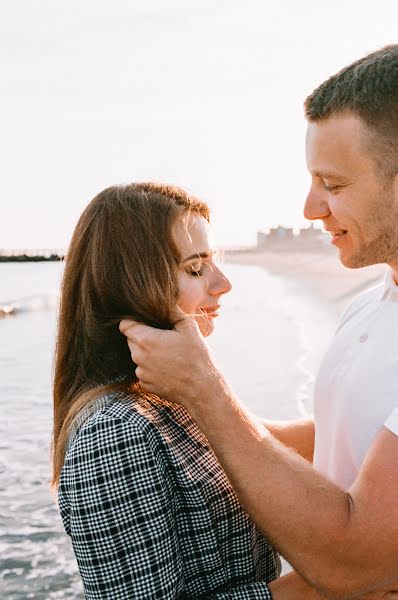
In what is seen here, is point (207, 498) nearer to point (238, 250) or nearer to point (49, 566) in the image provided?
point (49, 566)

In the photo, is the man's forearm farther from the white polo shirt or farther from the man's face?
the man's face

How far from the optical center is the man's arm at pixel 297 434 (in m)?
3.27

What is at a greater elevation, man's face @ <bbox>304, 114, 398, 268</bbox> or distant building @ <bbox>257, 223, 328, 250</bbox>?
man's face @ <bbox>304, 114, 398, 268</bbox>

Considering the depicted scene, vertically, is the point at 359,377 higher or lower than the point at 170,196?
lower

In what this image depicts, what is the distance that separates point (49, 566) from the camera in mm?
6094

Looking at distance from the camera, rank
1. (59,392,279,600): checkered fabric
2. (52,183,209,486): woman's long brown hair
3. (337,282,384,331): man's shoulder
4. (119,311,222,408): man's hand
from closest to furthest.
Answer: (59,392,279,600): checkered fabric < (119,311,222,408): man's hand < (52,183,209,486): woman's long brown hair < (337,282,384,331): man's shoulder

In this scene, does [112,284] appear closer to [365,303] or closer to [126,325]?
[126,325]

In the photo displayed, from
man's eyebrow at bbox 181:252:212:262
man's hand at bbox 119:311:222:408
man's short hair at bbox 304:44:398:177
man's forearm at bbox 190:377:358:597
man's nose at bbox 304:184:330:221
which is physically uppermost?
man's short hair at bbox 304:44:398:177

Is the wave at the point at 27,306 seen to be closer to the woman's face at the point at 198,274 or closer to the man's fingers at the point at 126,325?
the woman's face at the point at 198,274

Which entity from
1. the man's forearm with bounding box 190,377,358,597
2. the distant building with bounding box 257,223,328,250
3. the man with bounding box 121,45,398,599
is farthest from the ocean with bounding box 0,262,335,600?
the distant building with bounding box 257,223,328,250

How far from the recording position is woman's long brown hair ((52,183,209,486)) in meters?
2.52

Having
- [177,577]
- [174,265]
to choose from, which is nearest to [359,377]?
[174,265]

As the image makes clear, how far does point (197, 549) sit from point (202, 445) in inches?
13.4

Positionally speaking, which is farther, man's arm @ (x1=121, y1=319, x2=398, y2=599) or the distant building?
the distant building
